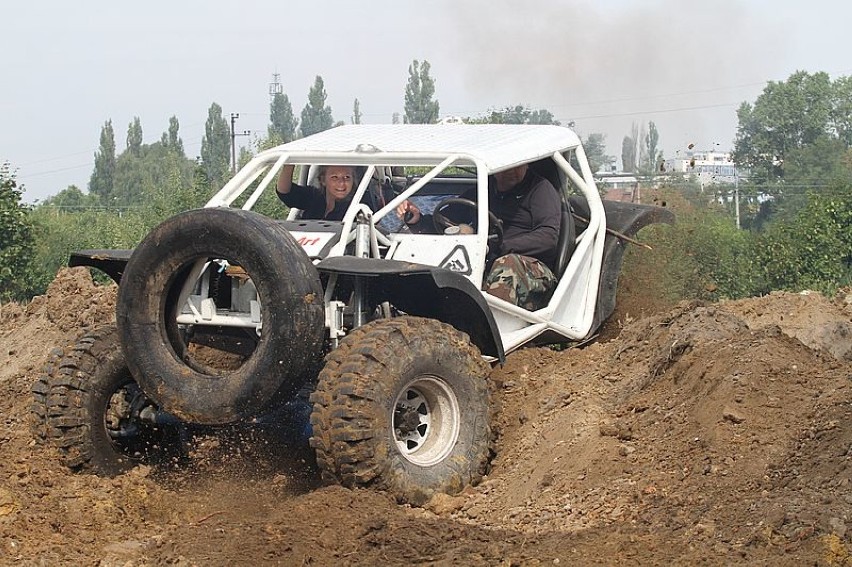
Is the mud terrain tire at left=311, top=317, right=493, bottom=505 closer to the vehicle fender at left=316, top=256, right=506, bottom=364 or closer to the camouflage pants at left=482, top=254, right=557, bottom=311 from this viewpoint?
the vehicle fender at left=316, top=256, right=506, bottom=364

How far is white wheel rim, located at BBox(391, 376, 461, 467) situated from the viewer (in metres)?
6.81

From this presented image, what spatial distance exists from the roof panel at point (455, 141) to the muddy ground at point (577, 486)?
1.29 meters

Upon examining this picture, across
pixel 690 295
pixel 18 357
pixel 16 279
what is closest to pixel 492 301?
pixel 690 295

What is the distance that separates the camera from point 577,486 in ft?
20.5

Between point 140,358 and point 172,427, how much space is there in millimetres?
1013

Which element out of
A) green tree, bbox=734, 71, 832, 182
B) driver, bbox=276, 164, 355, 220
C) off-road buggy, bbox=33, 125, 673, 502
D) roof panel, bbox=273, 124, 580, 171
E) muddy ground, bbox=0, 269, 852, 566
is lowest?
muddy ground, bbox=0, 269, 852, 566

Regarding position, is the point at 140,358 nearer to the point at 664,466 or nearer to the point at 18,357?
the point at 664,466

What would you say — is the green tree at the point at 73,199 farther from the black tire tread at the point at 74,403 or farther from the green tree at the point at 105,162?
the black tire tread at the point at 74,403

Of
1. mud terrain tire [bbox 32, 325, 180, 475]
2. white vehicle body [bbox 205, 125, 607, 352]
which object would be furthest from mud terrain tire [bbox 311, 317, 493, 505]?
mud terrain tire [bbox 32, 325, 180, 475]

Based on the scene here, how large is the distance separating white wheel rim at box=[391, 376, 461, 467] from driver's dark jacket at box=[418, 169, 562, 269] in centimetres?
166

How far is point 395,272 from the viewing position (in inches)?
261

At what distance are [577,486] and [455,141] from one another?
9.31 feet

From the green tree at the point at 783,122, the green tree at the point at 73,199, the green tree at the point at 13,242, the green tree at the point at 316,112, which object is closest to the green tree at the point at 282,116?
the green tree at the point at 316,112

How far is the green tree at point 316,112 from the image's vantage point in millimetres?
99062
